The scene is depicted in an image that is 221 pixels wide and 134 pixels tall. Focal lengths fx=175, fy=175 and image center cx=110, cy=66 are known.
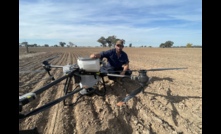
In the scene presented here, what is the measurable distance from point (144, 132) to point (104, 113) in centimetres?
116

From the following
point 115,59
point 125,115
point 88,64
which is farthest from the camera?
point 115,59

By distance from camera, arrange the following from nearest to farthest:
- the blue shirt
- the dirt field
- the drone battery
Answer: the dirt field
the drone battery
the blue shirt

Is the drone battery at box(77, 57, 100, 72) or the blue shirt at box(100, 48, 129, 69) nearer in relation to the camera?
the drone battery at box(77, 57, 100, 72)

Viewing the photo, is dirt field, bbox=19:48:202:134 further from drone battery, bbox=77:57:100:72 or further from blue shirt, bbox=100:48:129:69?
blue shirt, bbox=100:48:129:69

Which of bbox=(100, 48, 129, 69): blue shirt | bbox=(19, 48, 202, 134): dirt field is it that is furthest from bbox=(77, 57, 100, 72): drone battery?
bbox=(100, 48, 129, 69): blue shirt

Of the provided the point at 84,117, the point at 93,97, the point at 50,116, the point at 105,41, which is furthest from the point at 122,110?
the point at 105,41

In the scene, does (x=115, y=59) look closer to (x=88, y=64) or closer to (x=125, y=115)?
(x=88, y=64)

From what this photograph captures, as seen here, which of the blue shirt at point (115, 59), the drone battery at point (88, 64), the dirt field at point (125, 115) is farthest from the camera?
the blue shirt at point (115, 59)

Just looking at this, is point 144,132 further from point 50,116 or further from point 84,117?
point 50,116

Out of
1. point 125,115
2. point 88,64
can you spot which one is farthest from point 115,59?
point 125,115

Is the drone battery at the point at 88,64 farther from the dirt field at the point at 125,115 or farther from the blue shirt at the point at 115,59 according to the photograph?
the blue shirt at the point at 115,59

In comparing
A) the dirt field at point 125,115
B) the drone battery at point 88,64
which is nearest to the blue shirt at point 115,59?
the dirt field at point 125,115

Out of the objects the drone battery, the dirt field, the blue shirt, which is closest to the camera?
the dirt field
